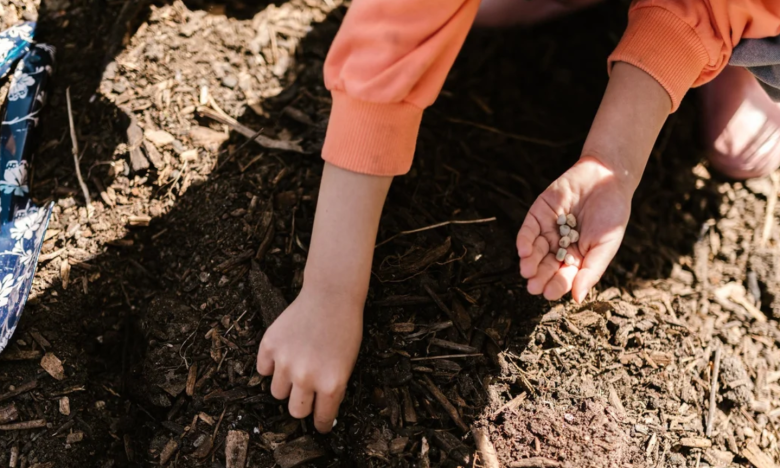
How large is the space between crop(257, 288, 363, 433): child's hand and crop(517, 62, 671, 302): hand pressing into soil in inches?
17.0

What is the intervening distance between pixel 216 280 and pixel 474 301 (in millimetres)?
682

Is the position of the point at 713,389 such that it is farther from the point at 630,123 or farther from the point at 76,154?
the point at 76,154

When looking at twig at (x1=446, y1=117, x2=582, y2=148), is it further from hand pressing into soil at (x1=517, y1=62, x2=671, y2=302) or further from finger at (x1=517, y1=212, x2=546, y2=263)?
finger at (x1=517, y1=212, x2=546, y2=263)

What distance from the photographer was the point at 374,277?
5.06 feet

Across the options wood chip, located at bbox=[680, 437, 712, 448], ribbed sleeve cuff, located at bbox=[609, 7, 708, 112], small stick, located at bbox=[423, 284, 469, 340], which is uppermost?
ribbed sleeve cuff, located at bbox=[609, 7, 708, 112]

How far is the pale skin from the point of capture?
133 cm

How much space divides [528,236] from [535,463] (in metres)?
0.53

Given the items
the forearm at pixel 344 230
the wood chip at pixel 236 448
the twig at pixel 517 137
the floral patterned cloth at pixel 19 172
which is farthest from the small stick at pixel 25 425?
the twig at pixel 517 137

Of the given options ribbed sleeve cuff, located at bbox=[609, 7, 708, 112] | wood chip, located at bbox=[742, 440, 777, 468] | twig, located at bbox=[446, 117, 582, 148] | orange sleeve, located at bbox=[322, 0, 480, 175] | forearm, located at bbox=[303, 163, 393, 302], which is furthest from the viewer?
twig, located at bbox=[446, 117, 582, 148]

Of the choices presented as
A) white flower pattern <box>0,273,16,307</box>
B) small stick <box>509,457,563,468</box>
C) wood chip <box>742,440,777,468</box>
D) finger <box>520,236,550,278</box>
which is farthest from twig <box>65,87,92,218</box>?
wood chip <box>742,440,777,468</box>

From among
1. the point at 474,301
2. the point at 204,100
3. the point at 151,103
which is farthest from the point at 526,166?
the point at 151,103

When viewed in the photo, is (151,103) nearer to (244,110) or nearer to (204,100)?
(204,100)

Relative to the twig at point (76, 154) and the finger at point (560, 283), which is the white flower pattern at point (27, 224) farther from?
the finger at point (560, 283)

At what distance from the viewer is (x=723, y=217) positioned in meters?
1.98
